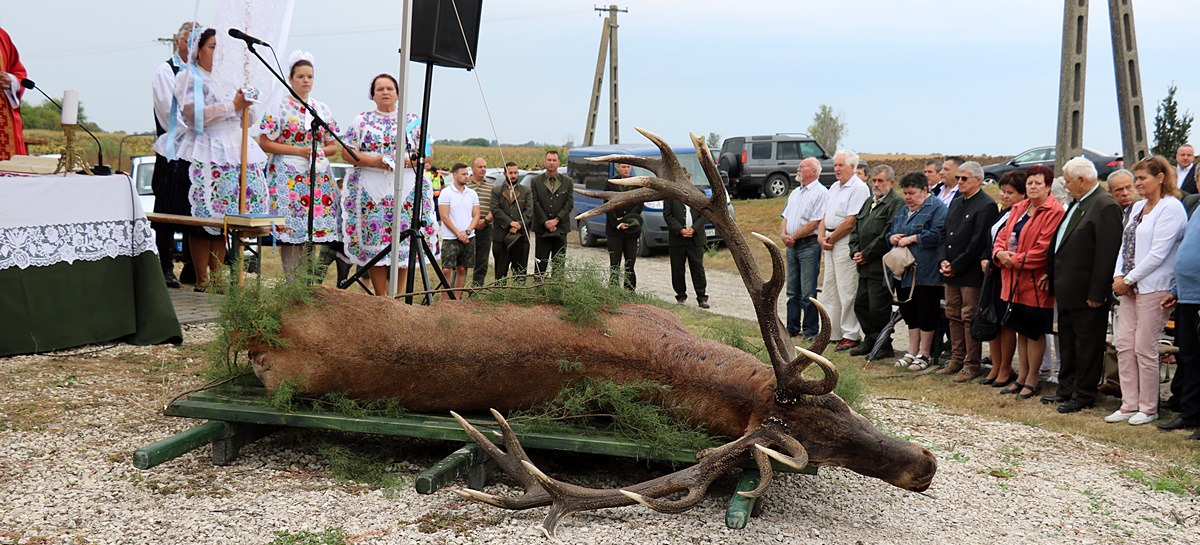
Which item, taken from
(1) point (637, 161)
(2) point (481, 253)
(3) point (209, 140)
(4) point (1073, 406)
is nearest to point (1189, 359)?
(4) point (1073, 406)

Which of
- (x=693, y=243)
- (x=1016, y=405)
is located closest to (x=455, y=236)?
(x=693, y=243)

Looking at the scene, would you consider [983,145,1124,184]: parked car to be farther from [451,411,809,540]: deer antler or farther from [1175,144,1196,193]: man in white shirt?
[451,411,809,540]: deer antler

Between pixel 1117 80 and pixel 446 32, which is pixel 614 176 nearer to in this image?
pixel 1117 80

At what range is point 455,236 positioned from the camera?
11.0 meters

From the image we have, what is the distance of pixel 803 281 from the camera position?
30.8ft

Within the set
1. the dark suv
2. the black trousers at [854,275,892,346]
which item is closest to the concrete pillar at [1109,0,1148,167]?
the black trousers at [854,275,892,346]

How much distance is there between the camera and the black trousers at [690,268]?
11.6 meters

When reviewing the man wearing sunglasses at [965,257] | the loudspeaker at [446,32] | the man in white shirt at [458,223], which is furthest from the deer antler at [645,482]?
the man in white shirt at [458,223]

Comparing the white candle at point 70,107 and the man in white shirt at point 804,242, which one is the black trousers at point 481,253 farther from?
the white candle at point 70,107

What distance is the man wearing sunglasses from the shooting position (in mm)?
7527

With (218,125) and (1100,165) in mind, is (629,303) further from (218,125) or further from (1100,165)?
(1100,165)

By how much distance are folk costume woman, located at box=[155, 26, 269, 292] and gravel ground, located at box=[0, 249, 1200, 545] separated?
250cm

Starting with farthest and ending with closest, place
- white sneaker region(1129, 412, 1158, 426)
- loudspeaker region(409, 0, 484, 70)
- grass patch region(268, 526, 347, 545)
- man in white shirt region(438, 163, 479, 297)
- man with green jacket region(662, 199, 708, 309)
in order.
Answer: man with green jacket region(662, 199, 708, 309) → man in white shirt region(438, 163, 479, 297) → white sneaker region(1129, 412, 1158, 426) → loudspeaker region(409, 0, 484, 70) → grass patch region(268, 526, 347, 545)

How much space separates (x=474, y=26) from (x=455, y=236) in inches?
201
